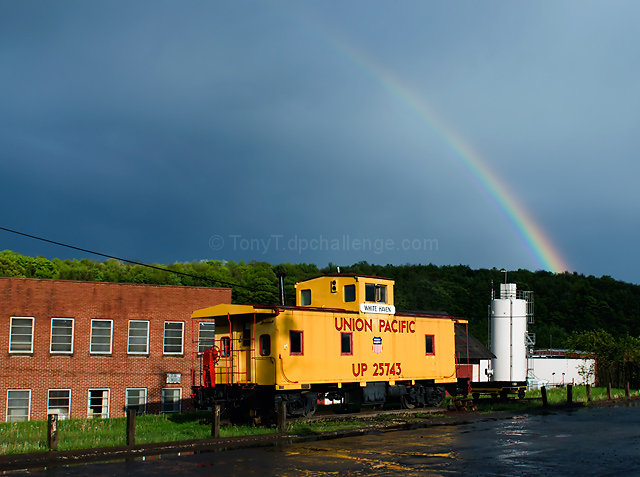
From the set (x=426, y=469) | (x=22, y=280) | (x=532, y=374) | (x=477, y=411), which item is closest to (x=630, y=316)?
(x=532, y=374)

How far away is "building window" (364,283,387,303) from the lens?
2931 cm

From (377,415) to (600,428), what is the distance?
811cm

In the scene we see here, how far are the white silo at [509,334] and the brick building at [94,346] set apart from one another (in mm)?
20536

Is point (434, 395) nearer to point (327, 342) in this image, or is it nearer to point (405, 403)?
point (405, 403)

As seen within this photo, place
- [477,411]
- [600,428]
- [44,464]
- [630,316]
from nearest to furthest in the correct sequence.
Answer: [44,464] < [600,428] < [477,411] < [630,316]

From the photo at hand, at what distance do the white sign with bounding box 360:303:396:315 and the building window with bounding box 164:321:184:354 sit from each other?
1400cm

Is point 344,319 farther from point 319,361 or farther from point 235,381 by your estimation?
point 235,381

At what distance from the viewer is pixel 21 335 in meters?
35.9

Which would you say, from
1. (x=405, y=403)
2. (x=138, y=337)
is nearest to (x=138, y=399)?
(x=138, y=337)

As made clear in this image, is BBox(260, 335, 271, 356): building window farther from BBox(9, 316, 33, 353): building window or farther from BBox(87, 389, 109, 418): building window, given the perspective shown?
BBox(9, 316, 33, 353): building window

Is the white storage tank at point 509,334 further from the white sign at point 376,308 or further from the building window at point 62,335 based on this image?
the building window at point 62,335

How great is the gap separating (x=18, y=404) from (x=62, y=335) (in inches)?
155

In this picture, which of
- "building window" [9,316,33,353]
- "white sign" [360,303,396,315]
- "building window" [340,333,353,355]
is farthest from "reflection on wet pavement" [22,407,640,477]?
"building window" [9,316,33,353]

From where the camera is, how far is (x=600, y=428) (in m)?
23.9
